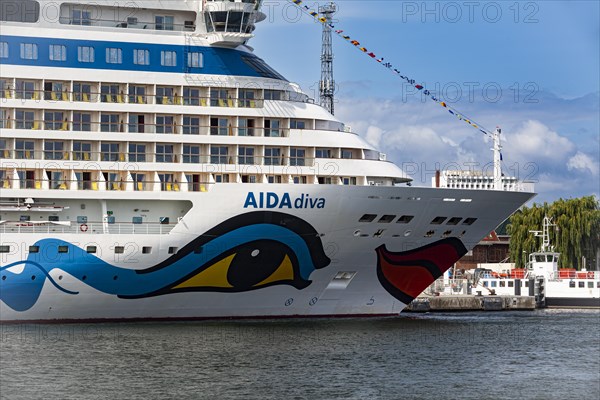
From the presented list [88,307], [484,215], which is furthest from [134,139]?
[484,215]

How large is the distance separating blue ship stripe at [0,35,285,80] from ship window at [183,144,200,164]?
9.51 feet

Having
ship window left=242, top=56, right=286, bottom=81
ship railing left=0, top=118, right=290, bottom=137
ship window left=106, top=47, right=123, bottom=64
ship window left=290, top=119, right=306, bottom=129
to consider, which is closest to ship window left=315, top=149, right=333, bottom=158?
ship window left=290, top=119, right=306, bottom=129

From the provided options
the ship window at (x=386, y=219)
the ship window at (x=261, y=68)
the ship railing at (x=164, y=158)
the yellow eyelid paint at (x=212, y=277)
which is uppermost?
the ship window at (x=261, y=68)

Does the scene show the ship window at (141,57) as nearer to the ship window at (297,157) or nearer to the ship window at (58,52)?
the ship window at (58,52)

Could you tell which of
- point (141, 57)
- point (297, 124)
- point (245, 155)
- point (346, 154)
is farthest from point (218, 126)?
point (346, 154)

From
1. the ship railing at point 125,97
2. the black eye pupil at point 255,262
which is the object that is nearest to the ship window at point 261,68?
the ship railing at point 125,97

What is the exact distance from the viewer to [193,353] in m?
36.4

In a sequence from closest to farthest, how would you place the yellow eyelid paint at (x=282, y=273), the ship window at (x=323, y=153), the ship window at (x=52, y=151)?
the yellow eyelid paint at (x=282, y=273) → the ship window at (x=52, y=151) → the ship window at (x=323, y=153)

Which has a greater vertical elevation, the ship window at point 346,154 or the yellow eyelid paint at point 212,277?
the ship window at point 346,154

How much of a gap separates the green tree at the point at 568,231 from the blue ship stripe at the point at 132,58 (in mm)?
39038

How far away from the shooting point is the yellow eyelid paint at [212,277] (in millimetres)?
42438

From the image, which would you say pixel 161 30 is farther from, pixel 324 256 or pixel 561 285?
pixel 561 285

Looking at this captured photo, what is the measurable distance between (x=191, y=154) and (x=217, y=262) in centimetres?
423

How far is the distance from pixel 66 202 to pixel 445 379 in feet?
53.4
